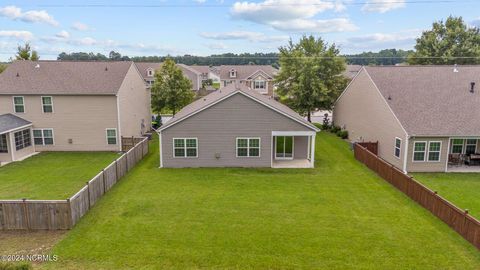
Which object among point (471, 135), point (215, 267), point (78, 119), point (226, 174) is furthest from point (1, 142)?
point (471, 135)

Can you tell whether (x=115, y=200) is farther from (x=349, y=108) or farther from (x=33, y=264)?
(x=349, y=108)

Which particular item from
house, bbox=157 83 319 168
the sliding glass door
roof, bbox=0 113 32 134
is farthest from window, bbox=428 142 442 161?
roof, bbox=0 113 32 134

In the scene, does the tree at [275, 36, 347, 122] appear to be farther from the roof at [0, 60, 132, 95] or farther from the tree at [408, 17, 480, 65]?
the roof at [0, 60, 132, 95]

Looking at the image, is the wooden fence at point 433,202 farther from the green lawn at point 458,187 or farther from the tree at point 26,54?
the tree at point 26,54

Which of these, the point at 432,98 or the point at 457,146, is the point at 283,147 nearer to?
the point at 432,98

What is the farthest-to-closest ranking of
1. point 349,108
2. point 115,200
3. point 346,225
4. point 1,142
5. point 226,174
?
1. point 349,108
2. point 1,142
3. point 226,174
4. point 115,200
5. point 346,225
